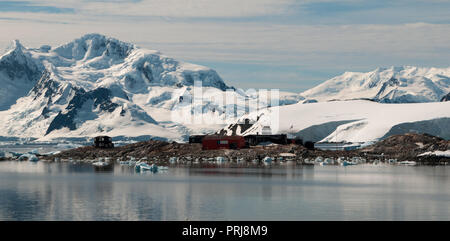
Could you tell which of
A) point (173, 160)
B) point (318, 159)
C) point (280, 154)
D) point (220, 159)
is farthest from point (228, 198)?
point (280, 154)

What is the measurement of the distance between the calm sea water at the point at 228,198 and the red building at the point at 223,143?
246ft

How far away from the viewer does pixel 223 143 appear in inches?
7298

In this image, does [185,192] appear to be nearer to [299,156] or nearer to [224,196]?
[224,196]

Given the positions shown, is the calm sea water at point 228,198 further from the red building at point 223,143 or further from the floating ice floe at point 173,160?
the red building at point 223,143

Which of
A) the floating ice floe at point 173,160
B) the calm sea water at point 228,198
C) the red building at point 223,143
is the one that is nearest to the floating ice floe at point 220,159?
the floating ice floe at point 173,160

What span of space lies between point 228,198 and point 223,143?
110m

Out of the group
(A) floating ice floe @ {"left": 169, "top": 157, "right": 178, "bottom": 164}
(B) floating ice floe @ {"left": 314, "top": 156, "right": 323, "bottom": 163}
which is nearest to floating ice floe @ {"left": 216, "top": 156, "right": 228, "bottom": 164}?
(A) floating ice floe @ {"left": 169, "top": 157, "right": 178, "bottom": 164}

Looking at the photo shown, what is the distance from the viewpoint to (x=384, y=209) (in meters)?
66.1

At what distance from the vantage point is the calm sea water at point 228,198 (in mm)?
62000

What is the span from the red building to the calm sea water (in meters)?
74.9

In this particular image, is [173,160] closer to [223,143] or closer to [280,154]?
[223,143]
